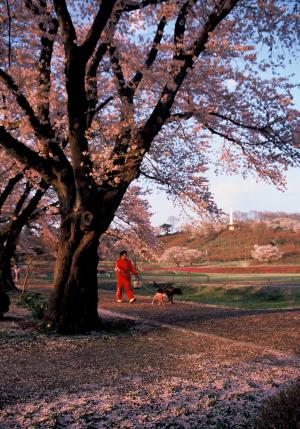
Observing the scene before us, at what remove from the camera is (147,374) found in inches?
226

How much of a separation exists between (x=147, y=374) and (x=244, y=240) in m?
66.6

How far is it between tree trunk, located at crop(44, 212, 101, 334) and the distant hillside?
51.4 metres

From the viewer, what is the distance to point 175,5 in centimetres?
862

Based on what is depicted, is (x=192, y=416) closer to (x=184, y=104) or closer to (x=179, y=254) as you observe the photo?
(x=184, y=104)

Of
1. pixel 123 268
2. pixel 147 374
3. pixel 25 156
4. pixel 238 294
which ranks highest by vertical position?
pixel 25 156

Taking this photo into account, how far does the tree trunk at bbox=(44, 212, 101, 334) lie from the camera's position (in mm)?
8641

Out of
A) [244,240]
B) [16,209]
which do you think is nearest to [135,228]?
[16,209]

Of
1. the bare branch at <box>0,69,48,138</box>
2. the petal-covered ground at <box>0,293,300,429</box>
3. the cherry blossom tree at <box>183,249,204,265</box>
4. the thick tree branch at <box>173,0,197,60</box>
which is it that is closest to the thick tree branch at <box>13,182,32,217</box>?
the bare branch at <box>0,69,48,138</box>

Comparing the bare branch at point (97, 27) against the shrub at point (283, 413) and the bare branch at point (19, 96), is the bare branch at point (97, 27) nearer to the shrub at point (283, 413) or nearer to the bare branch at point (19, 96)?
the bare branch at point (19, 96)

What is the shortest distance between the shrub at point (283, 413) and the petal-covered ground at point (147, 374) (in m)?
0.64

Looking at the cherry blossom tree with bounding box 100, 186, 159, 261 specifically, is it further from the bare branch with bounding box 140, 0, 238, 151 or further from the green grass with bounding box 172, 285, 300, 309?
the bare branch with bounding box 140, 0, 238, 151

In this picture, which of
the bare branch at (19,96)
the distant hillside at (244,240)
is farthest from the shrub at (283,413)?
the distant hillside at (244,240)

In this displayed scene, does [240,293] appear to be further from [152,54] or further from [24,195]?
[152,54]

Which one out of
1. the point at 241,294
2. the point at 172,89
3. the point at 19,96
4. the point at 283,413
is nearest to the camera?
the point at 283,413
